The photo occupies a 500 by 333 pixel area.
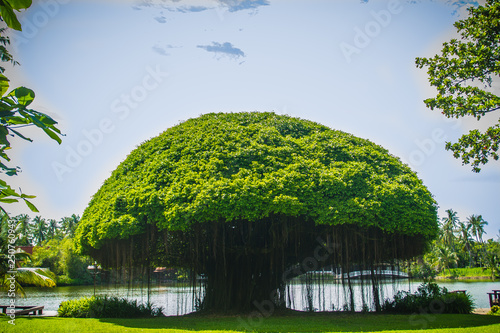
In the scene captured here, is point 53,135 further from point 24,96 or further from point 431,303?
point 431,303

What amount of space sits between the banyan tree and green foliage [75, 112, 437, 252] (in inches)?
1.5

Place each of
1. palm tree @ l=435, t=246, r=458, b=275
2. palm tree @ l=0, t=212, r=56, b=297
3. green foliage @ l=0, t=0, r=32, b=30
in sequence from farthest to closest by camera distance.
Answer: palm tree @ l=435, t=246, r=458, b=275 → palm tree @ l=0, t=212, r=56, b=297 → green foliage @ l=0, t=0, r=32, b=30

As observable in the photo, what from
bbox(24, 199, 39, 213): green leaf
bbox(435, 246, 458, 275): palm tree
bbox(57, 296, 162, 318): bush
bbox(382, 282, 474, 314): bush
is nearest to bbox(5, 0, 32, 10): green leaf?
bbox(24, 199, 39, 213): green leaf

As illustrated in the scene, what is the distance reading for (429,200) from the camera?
13.5 m

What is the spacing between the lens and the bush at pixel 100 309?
1387 centimetres

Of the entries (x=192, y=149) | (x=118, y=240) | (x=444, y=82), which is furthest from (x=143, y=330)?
(x=444, y=82)

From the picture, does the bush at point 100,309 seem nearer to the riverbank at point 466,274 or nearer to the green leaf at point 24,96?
the green leaf at point 24,96

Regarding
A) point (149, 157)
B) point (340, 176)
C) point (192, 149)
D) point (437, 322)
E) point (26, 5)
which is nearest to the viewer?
point (26, 5)

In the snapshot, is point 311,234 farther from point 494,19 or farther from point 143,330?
point 494,19

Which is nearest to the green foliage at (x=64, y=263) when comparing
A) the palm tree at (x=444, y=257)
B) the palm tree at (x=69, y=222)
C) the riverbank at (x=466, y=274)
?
the palm tree at (x=69, y=222)

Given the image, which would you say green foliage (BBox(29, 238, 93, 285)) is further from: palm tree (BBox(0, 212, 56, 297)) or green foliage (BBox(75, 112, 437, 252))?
green foliage (BBox(75, 112, 437, 252))

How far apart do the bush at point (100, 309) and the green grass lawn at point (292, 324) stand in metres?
1.90

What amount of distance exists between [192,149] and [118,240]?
4.14m

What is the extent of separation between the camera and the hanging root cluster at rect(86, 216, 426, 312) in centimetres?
1334
